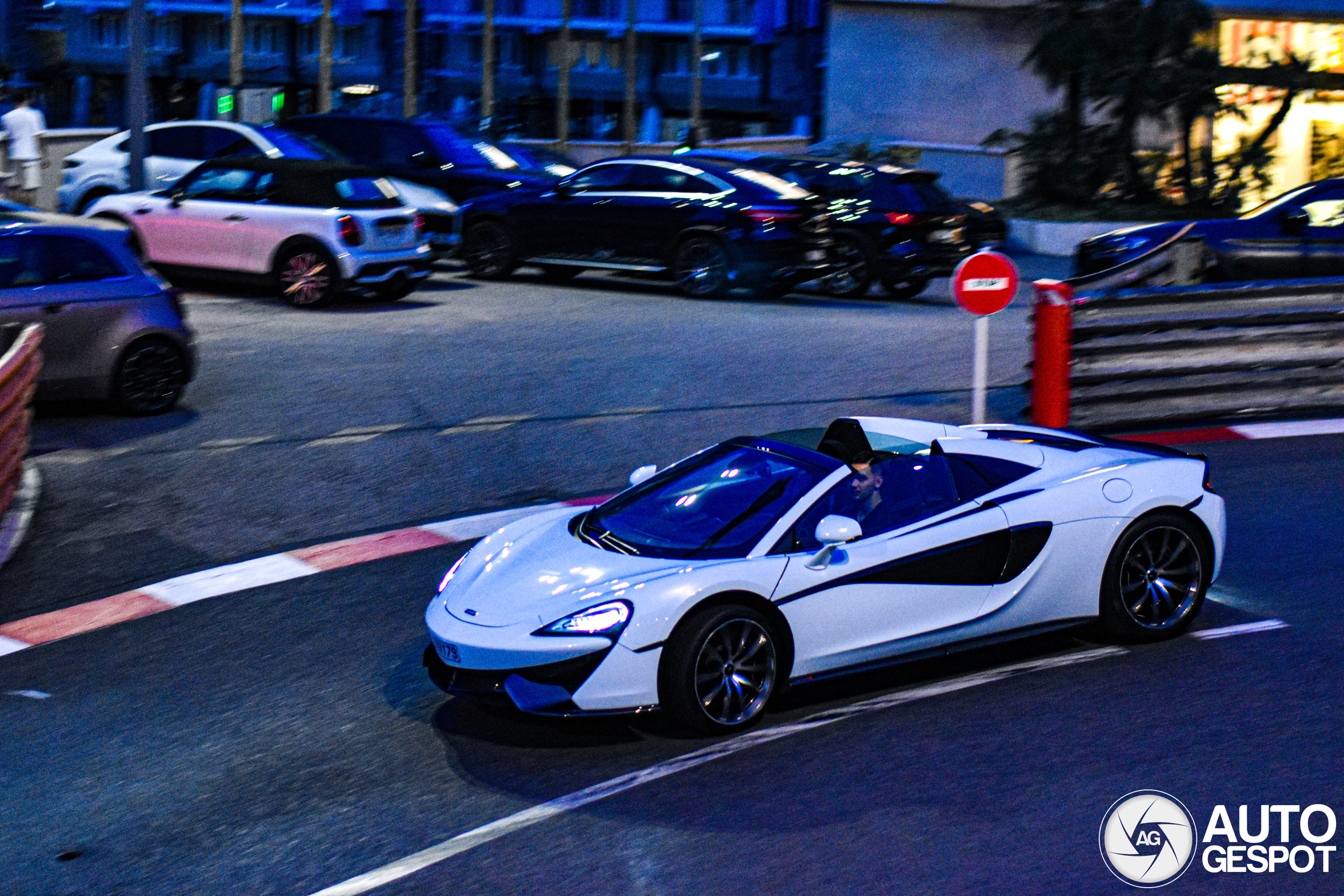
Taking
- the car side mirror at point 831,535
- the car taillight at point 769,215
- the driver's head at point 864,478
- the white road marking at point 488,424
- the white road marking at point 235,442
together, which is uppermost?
the car taillight at point 769,215

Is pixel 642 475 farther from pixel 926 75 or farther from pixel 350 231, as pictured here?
pixel 926 75

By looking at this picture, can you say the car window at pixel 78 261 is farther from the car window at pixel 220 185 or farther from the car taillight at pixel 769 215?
the car taillight at pixel 769 215

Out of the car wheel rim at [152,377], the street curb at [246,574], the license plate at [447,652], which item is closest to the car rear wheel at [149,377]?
the car wheel rim at [152,377]

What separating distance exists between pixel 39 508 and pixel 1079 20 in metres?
23.6

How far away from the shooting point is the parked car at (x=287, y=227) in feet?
56.6

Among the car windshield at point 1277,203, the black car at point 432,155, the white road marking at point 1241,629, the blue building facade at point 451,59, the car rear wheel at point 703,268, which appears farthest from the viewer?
the blue building facade at point 451,59

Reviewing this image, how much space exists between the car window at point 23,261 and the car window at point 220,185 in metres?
5.49

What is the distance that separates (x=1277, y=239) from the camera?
16188 mm

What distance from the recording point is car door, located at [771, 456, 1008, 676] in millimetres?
6723

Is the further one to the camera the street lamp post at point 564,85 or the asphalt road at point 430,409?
the street lamp post at point 564,85

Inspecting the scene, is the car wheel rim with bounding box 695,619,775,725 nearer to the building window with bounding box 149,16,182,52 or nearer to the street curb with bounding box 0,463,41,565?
the street curb with bounding box 0,463,41,565

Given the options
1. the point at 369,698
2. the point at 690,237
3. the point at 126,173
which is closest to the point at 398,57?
the point at 126,173

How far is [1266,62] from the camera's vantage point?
3061 centimetres

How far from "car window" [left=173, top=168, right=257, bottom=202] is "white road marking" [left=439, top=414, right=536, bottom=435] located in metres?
6.21
